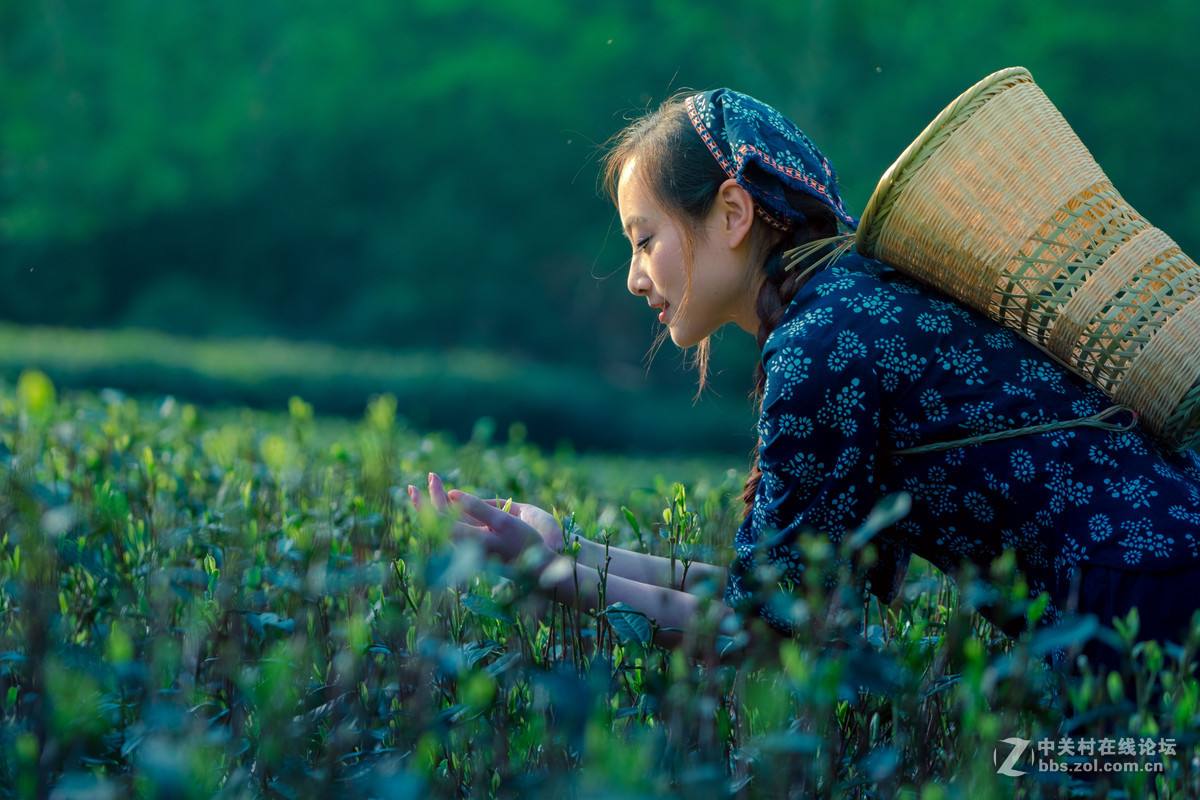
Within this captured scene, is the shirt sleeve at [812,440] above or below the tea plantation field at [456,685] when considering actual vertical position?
above

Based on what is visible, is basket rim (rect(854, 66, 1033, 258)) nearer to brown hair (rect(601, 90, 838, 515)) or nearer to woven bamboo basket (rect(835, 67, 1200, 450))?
woven bamboo basket (rect(835, 67, 1200, 450))

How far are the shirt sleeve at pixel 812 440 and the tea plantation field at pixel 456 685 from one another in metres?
0.15

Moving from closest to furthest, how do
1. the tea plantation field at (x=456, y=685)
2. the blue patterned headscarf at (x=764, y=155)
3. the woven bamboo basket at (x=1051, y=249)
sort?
the tea plantation field at (x=456, y=685) < the woven bamboo basket at (x=1051, y=249) < the blue patterned headscarf at (x=764, y=155)

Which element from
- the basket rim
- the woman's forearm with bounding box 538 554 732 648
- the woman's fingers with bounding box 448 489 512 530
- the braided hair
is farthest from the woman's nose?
the woman's fingers with bounding box 448 489 512 530

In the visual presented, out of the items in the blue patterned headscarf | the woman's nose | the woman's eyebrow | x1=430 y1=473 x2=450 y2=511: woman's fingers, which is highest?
the blue patterned headscarf

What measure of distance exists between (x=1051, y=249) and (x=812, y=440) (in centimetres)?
50

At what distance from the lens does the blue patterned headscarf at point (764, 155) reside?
2373 mm

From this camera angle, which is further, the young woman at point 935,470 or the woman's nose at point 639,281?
the woman's nose at point 639,281

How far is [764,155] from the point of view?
2.37 meters

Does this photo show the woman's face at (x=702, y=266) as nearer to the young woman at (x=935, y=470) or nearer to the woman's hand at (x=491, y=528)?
the young woman at (x=935, y=470)

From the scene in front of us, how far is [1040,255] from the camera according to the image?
6.80 feet

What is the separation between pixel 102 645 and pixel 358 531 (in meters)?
0.86

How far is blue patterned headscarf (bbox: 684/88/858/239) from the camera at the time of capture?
237 cm

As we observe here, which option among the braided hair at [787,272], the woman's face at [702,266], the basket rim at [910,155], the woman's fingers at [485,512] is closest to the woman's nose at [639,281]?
the woman's face at [702,266]
